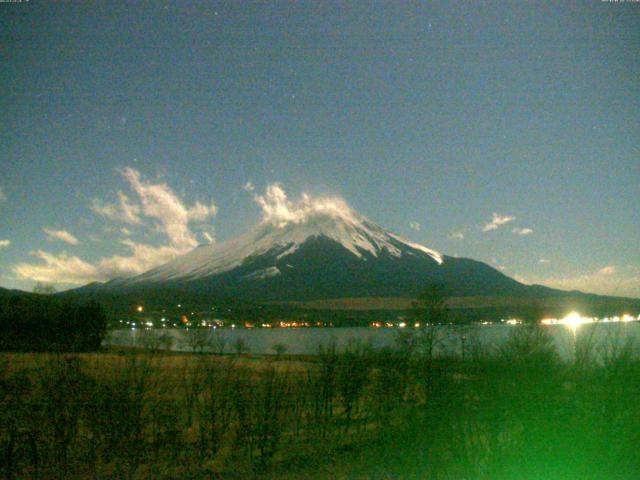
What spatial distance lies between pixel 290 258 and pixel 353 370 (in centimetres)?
15940

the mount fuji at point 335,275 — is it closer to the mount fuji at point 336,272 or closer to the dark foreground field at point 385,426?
the mount fuji at point 336,272

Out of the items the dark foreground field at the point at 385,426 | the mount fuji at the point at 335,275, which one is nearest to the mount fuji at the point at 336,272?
the mount fuji at the point at 335,275

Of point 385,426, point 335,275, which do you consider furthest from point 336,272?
point 385,426

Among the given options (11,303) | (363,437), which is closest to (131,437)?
(363,437)

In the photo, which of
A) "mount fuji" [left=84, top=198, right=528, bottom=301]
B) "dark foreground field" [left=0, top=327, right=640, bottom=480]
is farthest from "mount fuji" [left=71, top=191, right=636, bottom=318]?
"dark foreground field" [left=0, top=327, right=640, bottom=480]

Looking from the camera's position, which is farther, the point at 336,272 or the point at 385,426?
the point at 336,272

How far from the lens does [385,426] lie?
30.0ft

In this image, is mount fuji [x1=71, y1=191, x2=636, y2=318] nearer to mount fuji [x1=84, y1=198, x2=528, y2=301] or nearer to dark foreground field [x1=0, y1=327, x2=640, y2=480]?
mount fuji [x1=84, y1=198, x2=528, y2=301]

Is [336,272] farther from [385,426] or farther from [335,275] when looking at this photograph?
[385,426]

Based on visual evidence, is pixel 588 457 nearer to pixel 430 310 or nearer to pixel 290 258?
pixel 430 310

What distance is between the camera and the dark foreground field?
17.3ft

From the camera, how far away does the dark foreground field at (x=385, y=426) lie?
527 centimetres

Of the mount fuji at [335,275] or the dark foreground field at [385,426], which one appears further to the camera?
the mount fuji at [335,275]

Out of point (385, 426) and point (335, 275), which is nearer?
point (385, 426)
